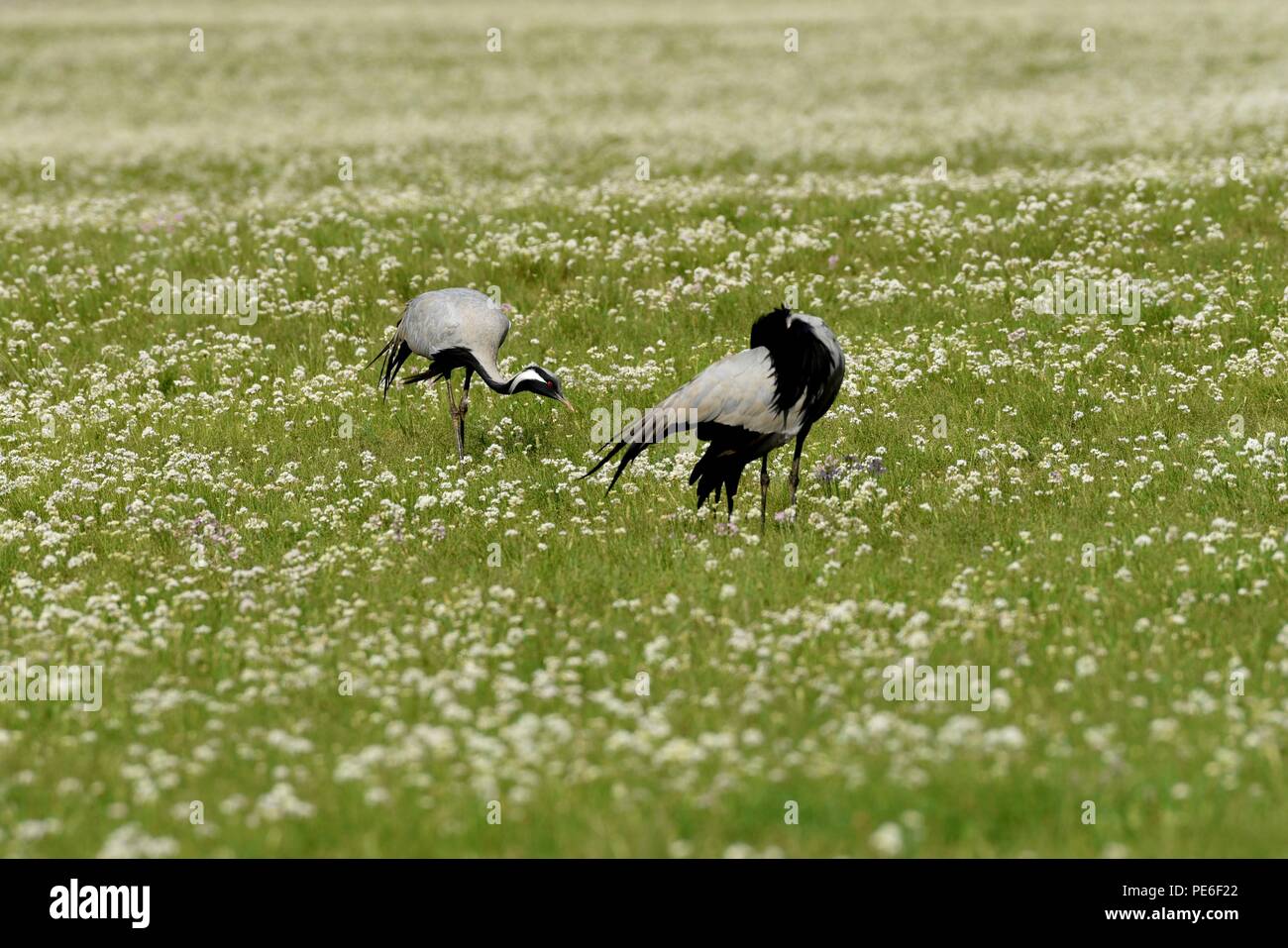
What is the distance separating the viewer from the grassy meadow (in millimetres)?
6824

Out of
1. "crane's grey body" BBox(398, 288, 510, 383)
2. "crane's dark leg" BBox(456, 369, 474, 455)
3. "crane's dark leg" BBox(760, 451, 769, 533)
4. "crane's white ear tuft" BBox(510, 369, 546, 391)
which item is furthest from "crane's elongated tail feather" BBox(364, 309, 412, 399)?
"crane's dark leg" BBox(760, 451, 769, 533)

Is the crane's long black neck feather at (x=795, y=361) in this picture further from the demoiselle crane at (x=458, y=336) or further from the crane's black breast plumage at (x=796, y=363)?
the demoiselle crane at (x=458, y=336)

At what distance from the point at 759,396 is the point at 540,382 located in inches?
99.3

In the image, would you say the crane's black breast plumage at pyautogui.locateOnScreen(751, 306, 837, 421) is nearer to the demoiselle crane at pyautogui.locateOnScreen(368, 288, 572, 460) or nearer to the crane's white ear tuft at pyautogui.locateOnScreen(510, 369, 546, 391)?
the crane's white ear tuft at pyautogui.locateOnScreen(510, 369, 546, 391)

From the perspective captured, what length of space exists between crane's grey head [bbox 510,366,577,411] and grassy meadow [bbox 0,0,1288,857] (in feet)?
2.44

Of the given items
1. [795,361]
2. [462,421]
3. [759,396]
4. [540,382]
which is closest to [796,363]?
[795,361]

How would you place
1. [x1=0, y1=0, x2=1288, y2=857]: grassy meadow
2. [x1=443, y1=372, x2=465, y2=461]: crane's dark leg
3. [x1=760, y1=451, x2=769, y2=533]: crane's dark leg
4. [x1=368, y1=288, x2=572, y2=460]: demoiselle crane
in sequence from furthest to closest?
1. [x1=368, y1=288, x2=572, y2=460]: demoiselle crane
2. [x1=443, y1=372, x2=465, y2=461]: crane's dark leg
3. [x1=760, y1=451, x2=769, y2=533]: crane's dark leg
4. [x1=0, y1=0, x2=1288, y2=857]: grassy meadow

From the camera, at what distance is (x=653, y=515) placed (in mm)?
12195

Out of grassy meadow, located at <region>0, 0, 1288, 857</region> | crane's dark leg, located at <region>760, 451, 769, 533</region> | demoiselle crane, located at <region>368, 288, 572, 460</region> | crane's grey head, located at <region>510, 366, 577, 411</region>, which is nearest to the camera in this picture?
grassy meadow, located at <region>0, 0, 1288, 857</region>

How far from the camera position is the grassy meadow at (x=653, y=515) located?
269 inches

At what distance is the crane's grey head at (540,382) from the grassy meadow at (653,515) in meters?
0.74

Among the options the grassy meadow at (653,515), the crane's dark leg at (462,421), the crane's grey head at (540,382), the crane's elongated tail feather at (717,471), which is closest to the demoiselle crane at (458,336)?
the crane's dark leg at (462,421)
